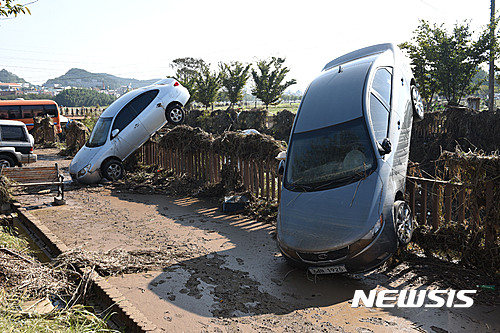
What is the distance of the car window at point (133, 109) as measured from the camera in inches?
582

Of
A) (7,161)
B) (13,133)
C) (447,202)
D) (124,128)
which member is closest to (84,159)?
(124,128)

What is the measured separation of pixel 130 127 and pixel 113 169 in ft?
4.82

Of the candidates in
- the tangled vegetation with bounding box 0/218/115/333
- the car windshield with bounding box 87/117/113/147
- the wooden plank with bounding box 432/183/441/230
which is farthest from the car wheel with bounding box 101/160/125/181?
the wooden plank with bounding box 432/183/441/230

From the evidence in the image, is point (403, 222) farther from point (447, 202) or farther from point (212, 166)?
point (212, 166)

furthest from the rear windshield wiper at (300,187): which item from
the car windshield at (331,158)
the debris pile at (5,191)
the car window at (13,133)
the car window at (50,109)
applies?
the car window at (50,109)

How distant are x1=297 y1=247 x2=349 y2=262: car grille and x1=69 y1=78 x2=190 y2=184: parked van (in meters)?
9.99

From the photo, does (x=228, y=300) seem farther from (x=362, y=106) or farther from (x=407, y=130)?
(x=407, y=130)

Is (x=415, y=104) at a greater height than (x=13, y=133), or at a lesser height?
greater

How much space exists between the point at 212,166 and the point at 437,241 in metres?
6.89

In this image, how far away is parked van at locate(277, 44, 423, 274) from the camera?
5.84 metres

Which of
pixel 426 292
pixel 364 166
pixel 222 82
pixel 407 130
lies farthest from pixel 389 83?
pixel 222 82

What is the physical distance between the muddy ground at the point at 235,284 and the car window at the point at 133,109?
5242 mm

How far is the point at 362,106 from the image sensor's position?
22.1ft

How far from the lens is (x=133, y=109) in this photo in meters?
15.0
